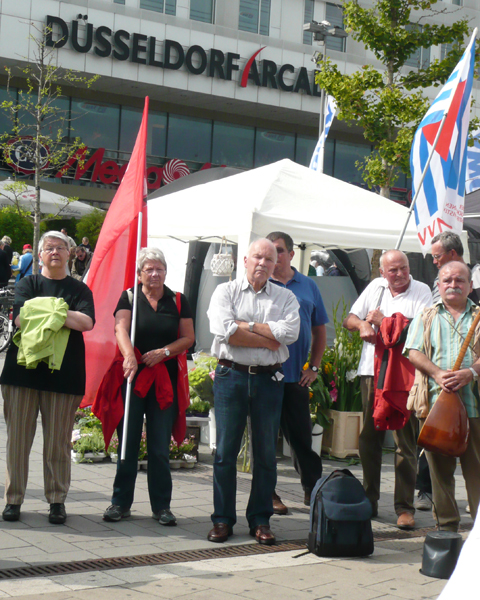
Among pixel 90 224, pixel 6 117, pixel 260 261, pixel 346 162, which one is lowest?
pixel 260 261

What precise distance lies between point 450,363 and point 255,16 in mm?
28699

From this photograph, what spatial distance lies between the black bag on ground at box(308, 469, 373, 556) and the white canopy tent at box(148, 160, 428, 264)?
146 inches

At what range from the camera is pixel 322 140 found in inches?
664

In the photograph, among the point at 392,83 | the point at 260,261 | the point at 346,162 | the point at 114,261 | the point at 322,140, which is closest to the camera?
the point at 260,261

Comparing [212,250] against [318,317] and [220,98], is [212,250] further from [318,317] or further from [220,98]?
[220,98]

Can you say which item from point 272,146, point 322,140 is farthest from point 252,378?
point 272,146

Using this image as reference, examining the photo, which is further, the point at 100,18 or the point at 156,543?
the point at 100,18

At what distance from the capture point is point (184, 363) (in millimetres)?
5883

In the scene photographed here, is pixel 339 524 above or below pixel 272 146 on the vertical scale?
below

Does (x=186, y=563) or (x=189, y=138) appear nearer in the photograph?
(x=186, y=563)

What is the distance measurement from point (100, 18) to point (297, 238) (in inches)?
884

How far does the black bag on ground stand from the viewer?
16.5ft

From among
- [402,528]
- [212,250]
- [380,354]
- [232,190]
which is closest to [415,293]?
[380,354]

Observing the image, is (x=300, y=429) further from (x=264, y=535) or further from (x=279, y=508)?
(x=264, y=535)
